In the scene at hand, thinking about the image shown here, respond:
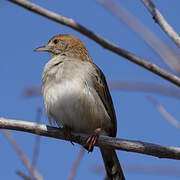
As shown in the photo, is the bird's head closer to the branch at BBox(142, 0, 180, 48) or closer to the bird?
the bird

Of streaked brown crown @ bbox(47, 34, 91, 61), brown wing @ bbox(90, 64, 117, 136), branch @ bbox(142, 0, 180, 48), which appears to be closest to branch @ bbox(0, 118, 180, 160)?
brown wing @ bbox(90, 64, 117, 136)

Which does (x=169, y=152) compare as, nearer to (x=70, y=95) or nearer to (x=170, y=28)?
(x=170, y=28)

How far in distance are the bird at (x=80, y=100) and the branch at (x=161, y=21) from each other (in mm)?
2844

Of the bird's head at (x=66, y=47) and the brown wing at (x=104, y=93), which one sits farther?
the bird's head at (x=66, y=47)

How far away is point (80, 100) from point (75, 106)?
0.35 ft

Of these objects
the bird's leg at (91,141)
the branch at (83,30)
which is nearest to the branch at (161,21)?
the branch at (83,30)

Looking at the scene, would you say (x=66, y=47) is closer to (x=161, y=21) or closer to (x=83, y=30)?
(x=161, y=21)

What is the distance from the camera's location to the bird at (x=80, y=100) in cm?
611

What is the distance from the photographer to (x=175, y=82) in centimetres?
264

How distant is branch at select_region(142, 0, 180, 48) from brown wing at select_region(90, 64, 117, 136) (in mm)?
3059

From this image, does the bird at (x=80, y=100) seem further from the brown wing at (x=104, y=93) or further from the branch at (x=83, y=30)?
the branch at (x=83, y=30)

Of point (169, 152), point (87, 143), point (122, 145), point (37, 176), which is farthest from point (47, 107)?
point (37, 176)

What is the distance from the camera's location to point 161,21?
319 cm

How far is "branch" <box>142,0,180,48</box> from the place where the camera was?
9.91 ft
